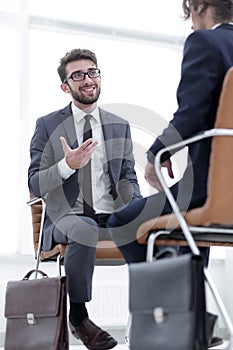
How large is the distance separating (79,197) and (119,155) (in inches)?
13.4

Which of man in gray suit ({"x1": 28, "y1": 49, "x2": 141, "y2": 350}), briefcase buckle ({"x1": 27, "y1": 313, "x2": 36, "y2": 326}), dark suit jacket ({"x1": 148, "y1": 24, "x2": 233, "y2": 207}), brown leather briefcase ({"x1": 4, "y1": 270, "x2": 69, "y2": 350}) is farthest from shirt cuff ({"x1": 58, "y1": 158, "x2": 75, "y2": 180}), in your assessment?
dark suit jacket ({"x1": 148, "y1": 24, "x2": 233, "y2": 207})

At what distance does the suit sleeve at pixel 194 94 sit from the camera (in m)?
1.95

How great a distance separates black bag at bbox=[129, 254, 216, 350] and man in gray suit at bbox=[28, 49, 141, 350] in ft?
2.94

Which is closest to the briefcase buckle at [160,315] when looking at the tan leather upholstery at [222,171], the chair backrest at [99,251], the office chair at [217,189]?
the office chair at [217,189]

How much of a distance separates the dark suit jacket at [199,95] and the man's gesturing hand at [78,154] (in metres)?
0.73

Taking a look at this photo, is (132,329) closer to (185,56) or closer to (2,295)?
(185,56)

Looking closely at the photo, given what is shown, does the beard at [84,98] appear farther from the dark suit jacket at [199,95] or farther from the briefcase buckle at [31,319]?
the dark suit jacket at [199,95]

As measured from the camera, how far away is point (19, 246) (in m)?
4.37

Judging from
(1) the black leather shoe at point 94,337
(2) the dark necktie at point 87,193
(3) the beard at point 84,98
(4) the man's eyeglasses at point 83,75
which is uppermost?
(4) the man's eyeglasses at point 83,75

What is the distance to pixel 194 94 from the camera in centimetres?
196

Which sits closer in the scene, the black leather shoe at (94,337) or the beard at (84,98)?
the black leather shoe at (94,337)

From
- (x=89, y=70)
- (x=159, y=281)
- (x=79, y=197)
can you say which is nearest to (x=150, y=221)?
(x=159, y=281)

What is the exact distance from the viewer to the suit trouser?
279 centimetres

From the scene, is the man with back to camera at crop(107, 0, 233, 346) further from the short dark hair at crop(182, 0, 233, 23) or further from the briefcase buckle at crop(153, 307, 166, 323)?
the briefcase buckle at crop(153, 307, 166, 323)
